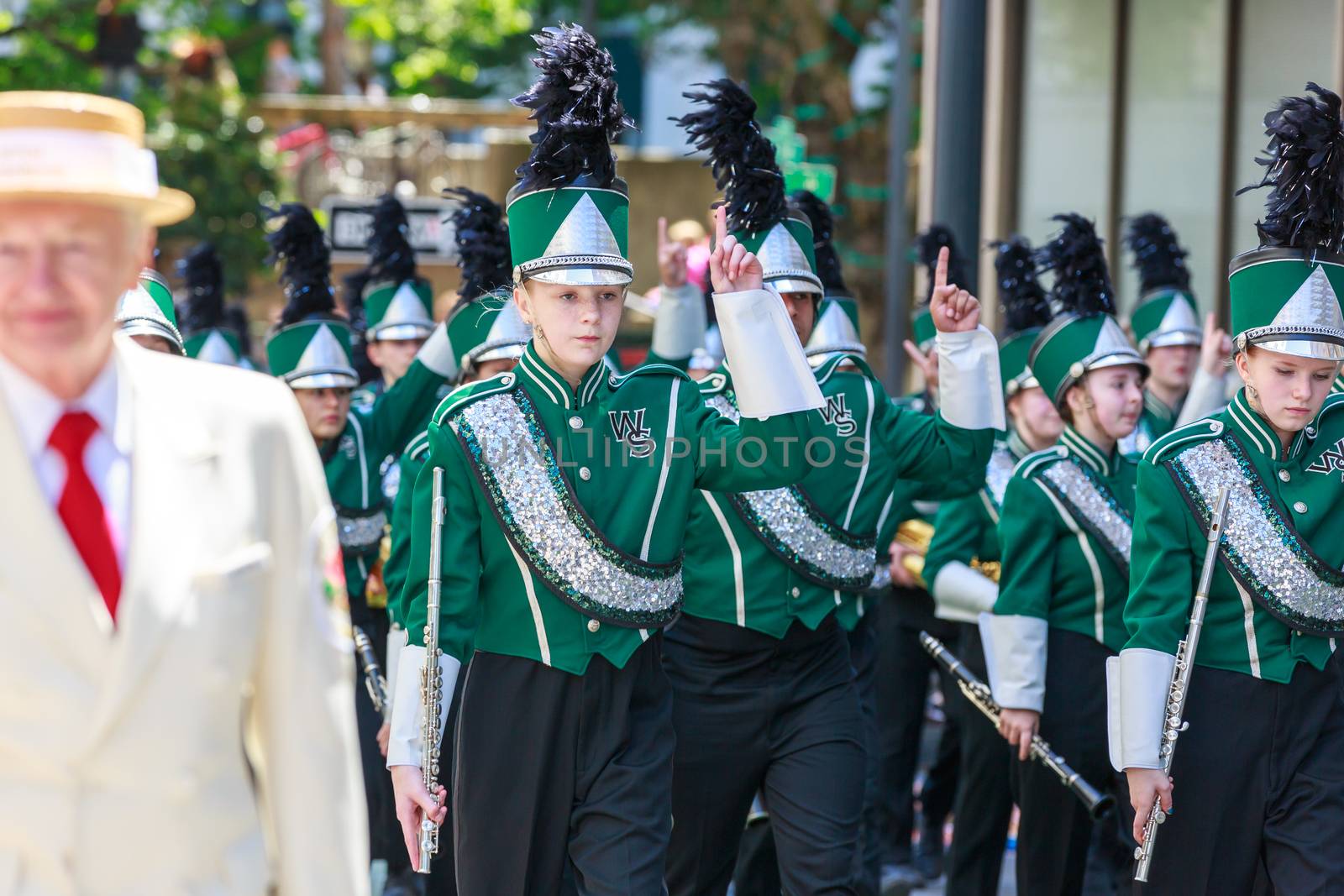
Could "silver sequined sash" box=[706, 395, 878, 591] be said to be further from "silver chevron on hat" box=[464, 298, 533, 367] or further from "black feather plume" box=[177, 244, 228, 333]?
"black feather plume" box=[177, 244, 228, 333]

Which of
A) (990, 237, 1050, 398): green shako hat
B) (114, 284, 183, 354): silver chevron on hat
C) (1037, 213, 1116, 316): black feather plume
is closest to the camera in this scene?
(114, 284, 183, 354): silver chevron on hat

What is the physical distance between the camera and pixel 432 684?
180 inches

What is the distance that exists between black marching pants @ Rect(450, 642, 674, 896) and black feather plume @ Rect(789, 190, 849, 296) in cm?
312

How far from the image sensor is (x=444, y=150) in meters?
18.4

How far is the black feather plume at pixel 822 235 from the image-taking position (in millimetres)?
7465

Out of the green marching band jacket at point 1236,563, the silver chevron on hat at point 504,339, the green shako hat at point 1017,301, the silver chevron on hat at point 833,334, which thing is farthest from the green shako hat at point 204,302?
the green marching band jacket at point 1236,563

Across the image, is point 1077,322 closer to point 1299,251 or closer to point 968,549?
point 968,549

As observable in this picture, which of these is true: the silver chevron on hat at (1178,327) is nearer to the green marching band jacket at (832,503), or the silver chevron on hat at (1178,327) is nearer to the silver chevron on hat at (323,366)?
the green marching band jacket at (832,503)

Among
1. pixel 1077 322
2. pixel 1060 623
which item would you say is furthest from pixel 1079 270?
pixel 1060 623

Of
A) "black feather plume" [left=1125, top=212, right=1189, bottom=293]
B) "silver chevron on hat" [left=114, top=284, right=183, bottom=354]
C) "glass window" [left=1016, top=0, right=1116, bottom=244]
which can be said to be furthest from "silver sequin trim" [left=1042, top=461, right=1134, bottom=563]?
"glass window" [left=1016, top=0, right=1116, bottom=244]

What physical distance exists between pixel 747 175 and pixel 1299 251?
1751mm

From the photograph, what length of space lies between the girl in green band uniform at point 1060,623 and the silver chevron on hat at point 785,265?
0.95m

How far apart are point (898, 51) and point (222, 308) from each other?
232 inches

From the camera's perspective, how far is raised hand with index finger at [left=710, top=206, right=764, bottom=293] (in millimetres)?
4543
